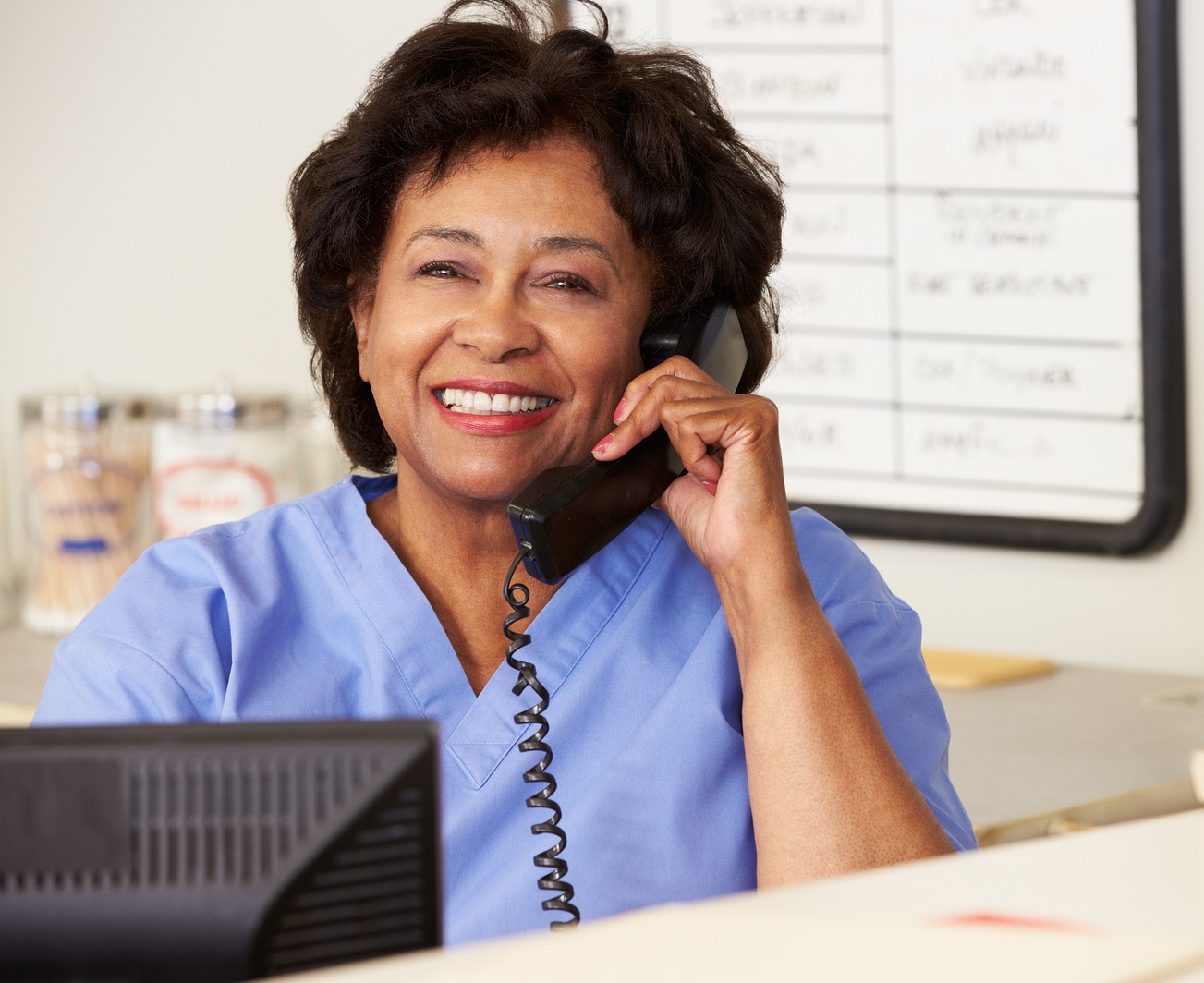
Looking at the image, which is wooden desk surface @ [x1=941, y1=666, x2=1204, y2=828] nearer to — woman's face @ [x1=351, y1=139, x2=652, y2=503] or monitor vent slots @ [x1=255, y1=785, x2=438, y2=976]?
woman's face @ [x1=351, y1=139, x2=652, y2=503]

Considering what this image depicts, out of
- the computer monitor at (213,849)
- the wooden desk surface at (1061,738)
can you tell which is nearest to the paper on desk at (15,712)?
the wooden desk surface at (1061,738)

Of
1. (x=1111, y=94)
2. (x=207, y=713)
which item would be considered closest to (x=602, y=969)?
(x=207, y=713)

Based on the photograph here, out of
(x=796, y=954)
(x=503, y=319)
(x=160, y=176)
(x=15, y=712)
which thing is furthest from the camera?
(x=160, y=176)

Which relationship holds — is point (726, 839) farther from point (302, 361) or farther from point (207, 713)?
point (302, 361)

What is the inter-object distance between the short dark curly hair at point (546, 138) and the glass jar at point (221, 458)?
679 mm

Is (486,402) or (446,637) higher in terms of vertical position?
(486,402)

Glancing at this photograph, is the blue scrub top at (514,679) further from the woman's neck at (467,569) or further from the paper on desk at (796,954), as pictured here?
the paper on desk at (796,954)

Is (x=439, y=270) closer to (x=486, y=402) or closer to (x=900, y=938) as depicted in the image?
(x=486, y=402)

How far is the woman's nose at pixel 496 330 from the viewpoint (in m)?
1.16

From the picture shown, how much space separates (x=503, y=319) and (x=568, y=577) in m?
0.21

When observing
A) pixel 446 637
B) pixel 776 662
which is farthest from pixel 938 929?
pixel 446 637

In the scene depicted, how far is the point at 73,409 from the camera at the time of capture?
2.09m

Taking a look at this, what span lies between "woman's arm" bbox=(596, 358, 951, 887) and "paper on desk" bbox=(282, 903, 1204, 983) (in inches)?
22.0

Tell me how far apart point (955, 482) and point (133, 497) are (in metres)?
1.13
